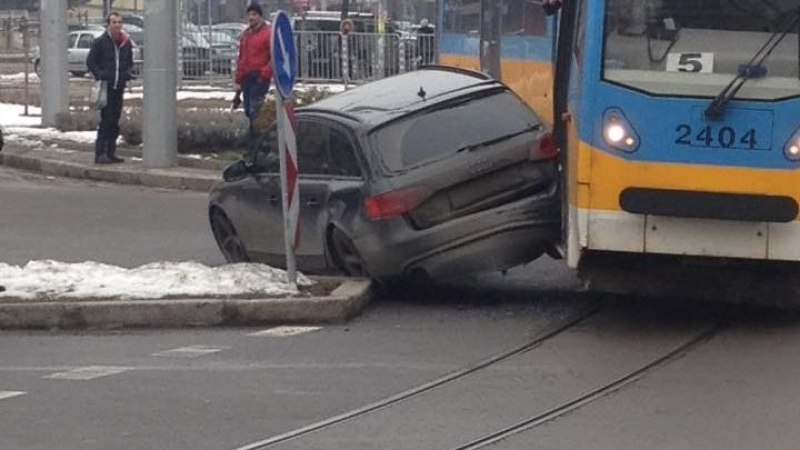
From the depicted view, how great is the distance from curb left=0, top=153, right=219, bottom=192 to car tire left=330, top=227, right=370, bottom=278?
9.08m

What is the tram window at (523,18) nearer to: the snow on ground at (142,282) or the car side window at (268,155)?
the car side window at (268,155)

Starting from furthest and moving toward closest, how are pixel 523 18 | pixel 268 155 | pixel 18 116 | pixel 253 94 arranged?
pixel 18 116
pixel 253 94
pixel 523 18
pixel 268 155

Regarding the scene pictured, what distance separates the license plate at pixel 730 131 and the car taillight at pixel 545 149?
80.8 inches

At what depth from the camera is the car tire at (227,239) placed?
14938 mm

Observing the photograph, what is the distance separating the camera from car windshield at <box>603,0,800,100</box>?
36.7 feet

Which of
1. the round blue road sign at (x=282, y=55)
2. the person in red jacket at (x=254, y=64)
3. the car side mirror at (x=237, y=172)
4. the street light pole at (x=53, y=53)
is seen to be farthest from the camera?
the street light pole at (x=53, y=53)

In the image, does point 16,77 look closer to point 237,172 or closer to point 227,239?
point 227,239

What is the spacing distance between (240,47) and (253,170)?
9.36 m

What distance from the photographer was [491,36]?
24.8 meters

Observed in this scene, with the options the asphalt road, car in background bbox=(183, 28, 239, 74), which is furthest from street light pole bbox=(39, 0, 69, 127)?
the asphalt road

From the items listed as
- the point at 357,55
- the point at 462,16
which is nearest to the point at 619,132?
the point at 462,16

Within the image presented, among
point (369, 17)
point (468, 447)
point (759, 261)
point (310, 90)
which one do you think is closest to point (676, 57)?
point (759, 261)

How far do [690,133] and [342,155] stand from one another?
3255mm

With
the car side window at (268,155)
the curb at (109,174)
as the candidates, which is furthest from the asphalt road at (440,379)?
the curb at (109,174)
